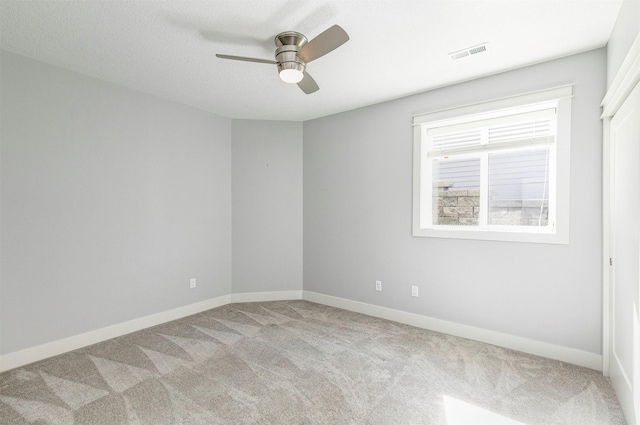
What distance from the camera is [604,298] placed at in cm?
238

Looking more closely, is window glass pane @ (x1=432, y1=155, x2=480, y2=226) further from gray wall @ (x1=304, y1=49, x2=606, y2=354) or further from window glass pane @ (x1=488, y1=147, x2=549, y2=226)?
gray wall @ (x1=304, y1=49, x2=606, y2=354)

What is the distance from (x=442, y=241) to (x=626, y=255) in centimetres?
145

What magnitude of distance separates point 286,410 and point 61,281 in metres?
2.37

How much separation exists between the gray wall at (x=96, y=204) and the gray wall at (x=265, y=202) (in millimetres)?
331

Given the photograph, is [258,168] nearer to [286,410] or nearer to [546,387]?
[286,410]

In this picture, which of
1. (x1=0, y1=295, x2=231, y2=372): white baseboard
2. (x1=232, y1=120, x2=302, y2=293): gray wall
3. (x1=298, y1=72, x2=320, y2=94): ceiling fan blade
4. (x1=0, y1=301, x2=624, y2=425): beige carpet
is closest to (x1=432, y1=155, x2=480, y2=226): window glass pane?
(x1=0, y1=301, x2=624, y2=425): beige carpet

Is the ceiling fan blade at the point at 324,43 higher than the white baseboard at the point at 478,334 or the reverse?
higher

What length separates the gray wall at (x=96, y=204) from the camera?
2535 mm

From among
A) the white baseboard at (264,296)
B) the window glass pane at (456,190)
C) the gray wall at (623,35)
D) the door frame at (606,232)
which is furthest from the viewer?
the white baseboard at (264,296)

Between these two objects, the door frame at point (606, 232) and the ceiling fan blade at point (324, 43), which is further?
the door frame at point (606, 232)

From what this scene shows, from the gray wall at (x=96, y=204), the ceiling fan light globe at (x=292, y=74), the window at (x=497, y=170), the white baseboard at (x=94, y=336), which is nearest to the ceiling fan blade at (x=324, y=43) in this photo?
the ceiling fan light globe at (x=292, y=74)

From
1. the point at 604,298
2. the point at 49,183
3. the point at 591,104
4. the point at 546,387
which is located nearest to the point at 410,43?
the point at 591,104

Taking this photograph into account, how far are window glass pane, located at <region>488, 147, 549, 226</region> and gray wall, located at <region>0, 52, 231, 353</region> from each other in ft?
11.0

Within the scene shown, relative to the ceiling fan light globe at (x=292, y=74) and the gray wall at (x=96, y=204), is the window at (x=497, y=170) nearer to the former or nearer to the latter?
the ceiling fan light globe at (x=292, y=74)
